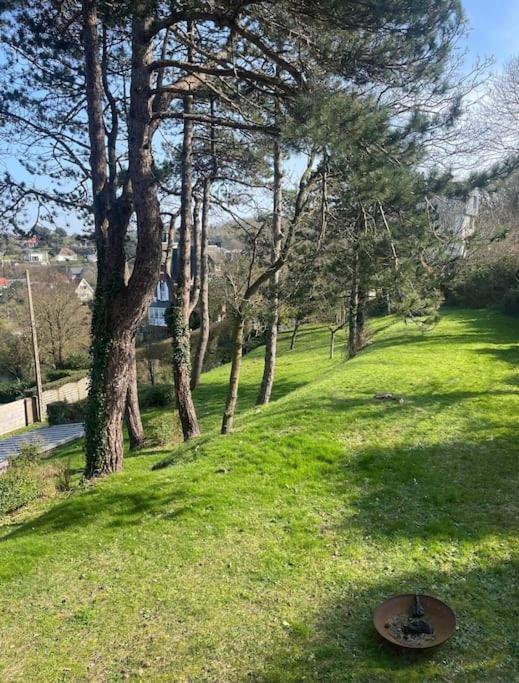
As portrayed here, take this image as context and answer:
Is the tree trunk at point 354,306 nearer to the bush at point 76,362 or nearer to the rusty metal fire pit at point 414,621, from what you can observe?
the rusty metal fire pit at point 414,621

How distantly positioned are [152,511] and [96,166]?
575 centimetres

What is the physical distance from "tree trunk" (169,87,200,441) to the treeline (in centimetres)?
3

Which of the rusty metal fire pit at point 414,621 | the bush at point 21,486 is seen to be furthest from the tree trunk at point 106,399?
the rusty metal fire pit at point 414,621

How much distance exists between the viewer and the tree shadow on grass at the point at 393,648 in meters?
3.60

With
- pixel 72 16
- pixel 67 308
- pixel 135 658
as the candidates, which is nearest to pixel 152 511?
pixel 135 658

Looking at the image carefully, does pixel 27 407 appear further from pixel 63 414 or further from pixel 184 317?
pixel 184 317

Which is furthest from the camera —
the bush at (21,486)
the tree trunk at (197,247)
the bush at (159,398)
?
the bush at (159,398)

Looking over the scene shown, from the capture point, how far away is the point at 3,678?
3725 millimetres

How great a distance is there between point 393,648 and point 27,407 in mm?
23752

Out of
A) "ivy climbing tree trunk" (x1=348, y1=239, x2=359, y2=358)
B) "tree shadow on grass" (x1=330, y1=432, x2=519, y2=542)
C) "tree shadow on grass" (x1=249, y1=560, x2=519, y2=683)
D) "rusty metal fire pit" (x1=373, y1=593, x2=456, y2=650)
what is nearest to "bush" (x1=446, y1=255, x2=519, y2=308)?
"ivy climbing tree trunk" (x1=348, y1=239, x2=359, y2=358)

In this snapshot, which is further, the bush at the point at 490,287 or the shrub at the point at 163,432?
the bush at the point at 490,287

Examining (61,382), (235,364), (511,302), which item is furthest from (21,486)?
(511,302)

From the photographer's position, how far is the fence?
899 inches

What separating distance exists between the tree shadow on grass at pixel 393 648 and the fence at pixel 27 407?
18838mm
